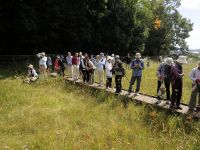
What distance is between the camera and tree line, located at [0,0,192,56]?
116 feet

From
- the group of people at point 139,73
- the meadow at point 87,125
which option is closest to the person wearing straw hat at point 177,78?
the group of people at point 139,73

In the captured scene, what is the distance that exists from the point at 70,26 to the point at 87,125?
28325 millimetres

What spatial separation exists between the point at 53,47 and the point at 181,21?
56.1 meters

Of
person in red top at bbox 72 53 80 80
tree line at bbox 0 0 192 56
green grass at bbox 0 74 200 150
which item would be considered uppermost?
tree line at bbox 0 0 192 56

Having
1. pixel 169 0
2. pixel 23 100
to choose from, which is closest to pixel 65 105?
pixel 23 100

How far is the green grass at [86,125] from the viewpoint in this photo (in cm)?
1085

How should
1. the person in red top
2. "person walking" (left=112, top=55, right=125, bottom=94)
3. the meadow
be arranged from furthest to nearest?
the person in red top
"person walking" (left=112, top=55, right=125, bottom=94)
the meadow

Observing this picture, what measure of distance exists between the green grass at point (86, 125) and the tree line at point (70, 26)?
18.1 m

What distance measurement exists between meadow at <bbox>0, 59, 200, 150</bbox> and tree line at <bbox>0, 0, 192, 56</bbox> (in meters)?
17.9

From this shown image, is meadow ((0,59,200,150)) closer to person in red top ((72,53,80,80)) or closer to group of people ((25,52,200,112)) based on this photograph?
group of people ((25,52,200,112))

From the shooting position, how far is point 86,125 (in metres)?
13.4

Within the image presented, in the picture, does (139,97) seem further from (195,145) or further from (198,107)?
(195,145)

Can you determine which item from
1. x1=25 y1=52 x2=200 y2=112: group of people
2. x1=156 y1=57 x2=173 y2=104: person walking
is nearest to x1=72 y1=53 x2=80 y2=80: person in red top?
x1=25 y1=52 x2=200 y2=112: group of people

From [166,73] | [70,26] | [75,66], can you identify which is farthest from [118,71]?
[70,26]
